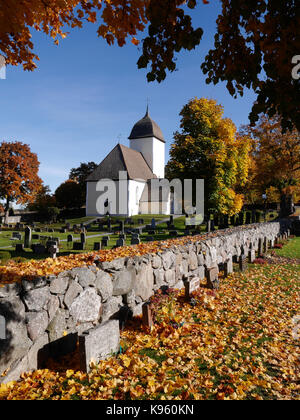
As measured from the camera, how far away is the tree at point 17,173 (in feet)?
131

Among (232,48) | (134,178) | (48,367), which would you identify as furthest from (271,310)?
(134,178)

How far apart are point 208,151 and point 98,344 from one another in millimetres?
17982

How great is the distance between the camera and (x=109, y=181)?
47062 mm

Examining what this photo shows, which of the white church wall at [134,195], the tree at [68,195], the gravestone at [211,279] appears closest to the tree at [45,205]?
the tree at [68,195]

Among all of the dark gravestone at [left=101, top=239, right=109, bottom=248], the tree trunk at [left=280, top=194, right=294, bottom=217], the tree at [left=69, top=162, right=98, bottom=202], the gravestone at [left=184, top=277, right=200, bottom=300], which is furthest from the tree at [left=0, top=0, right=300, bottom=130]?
the tree at [left=69, top=162, right=98, bottom=202]

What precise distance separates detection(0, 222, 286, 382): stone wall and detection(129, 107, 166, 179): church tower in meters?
52.4

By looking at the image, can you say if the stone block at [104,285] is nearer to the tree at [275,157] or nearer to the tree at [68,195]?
the tree at [275,157]

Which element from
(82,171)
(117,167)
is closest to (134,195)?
(117,167)

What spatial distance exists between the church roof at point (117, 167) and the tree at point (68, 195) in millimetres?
9679

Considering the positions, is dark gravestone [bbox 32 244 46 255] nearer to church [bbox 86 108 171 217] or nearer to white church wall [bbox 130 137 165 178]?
church [bbox 86 108 171 217]

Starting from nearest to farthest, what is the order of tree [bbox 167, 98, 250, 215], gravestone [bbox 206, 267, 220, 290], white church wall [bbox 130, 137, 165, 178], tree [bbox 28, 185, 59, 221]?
1. gravestone [bbox 206, 267, 220, 290]
2. tree [bbox 167, 98, 250, 215]
3. tree [bbox 28, 185, 59, 221]
4. white church wall [bbox 130, 137, 165, 178]

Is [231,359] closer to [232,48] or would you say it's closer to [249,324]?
[249,324]

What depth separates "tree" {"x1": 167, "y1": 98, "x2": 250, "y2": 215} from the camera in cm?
1981

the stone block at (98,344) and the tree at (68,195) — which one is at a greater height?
the tree at (68,195)
